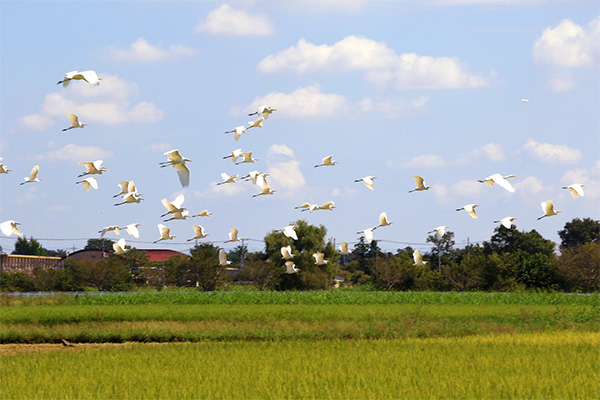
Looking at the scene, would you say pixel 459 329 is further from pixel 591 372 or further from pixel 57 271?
pixel 57 271

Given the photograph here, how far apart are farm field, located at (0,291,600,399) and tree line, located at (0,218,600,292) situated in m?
9.70

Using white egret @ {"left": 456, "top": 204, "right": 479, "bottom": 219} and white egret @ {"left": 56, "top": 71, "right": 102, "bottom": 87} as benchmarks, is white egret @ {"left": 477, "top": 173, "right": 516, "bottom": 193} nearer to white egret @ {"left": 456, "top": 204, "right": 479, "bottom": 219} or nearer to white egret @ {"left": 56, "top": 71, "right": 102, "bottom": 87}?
white egret @ {"left": 456, "top": 204, "right": 479, "bottom": 219}

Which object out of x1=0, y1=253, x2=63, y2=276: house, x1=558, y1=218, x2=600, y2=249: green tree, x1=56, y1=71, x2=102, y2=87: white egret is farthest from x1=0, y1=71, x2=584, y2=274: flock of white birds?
x1=558, y1=218, x2=600, y2=249: green tree

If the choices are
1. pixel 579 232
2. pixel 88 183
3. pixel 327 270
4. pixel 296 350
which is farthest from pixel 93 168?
pixel 579 232

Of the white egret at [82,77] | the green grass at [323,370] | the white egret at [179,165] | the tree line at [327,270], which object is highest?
the white egret at [82,77]

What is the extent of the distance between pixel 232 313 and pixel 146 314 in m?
2.77

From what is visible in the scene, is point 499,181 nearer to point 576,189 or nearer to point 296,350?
point 576,189

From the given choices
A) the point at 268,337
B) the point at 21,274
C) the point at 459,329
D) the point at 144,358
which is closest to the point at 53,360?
the point at 144,358

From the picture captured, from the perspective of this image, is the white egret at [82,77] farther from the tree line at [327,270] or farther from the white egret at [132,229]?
the tree line at [327,270]

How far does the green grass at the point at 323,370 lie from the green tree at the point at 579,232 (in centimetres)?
4120

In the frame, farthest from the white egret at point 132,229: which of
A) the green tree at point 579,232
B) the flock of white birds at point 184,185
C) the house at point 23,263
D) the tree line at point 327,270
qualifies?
the green tree at point 579,232

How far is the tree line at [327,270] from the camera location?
37.4m

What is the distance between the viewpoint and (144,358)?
14.9 m

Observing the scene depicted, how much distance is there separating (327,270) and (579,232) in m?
25.1
